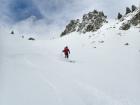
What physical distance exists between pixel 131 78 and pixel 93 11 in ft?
186

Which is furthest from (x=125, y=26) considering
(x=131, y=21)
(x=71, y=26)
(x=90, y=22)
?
(x=71, y=26)

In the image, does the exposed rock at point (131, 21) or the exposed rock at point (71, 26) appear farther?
the exposed rock at point (71, 26)

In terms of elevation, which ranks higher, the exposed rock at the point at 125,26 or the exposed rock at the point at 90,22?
the exposed rock at the point at 90,22

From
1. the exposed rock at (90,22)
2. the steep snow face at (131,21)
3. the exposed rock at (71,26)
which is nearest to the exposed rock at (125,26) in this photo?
the steep snow face at (131,21)

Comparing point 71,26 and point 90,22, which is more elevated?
point 90,22

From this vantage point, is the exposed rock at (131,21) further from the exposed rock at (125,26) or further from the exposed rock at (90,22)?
the exposed rock at (90,22)

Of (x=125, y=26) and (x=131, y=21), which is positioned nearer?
(x=125, y=26)

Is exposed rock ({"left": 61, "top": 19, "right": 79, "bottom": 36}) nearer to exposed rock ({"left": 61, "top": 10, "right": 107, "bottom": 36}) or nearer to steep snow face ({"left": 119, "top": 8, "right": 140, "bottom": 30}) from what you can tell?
exposed rock ({"left": 61, "top": 10, "right": 107, "bottom": 36})

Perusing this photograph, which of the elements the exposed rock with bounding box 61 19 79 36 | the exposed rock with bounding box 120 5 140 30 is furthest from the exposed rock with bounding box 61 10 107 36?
the exposed rock with bounding box 120 5 140 30

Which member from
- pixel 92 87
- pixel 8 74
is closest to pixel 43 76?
pixel 8 74

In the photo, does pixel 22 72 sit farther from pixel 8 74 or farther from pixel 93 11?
pixel 93 11

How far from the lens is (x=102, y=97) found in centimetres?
1384

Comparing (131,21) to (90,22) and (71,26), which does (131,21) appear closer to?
(90,22)

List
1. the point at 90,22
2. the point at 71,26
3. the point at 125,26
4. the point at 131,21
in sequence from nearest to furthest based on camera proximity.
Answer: the point at 125,26, the point at 131,21, the point at 90,22, the point at 71,26
